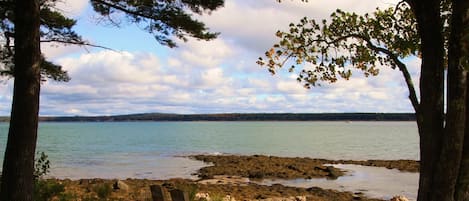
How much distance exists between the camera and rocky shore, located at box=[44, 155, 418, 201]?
17797 millimetres

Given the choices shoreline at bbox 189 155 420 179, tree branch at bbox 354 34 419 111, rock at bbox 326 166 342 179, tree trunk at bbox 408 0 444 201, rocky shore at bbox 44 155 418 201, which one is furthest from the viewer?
shoreline at bbox 189 155 420 179

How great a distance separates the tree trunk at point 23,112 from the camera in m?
8.42

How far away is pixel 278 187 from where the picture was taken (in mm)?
25094

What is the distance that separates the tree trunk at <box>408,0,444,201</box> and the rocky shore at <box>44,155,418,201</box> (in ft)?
17.8

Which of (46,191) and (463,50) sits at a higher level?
(463,50)

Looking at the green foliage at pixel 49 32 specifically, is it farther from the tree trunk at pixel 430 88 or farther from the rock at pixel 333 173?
the rock at pixel 333 173

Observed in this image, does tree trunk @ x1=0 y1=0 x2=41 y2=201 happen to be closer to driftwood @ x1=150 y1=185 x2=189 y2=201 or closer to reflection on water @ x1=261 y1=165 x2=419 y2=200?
driftwood @ x1=150 y1=185 x2=189 y2=201

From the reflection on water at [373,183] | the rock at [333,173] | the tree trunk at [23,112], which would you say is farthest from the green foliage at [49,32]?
the rock at [333,173]

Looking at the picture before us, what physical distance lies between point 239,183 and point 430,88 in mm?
19802

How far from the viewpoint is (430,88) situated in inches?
301

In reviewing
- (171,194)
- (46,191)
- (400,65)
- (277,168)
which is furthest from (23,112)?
(277,168)

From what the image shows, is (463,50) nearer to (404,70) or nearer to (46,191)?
(404,70)

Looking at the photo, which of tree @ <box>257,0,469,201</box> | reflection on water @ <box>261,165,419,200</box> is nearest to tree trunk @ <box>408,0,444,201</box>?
tree @ <box>257,0,469,201</box>

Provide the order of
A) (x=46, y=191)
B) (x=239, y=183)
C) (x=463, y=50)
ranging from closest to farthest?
→ (x=463, y=50)
(x=46, y=191)
(x=239, y=183)
